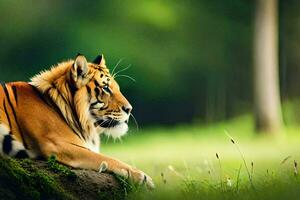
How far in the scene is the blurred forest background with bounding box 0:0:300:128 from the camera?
18984 mm

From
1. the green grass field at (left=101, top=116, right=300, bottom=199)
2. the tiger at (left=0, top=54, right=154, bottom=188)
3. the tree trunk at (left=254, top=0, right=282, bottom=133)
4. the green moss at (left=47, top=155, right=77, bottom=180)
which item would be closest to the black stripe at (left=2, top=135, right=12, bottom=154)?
the tiger at (left=0, top=54, right=154, bottom=188)

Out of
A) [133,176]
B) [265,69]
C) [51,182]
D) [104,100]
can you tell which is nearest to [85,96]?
[104,100]

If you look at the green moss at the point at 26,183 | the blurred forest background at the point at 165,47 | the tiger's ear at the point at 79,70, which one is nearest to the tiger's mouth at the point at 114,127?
the tiger's ear at the point at 79,70

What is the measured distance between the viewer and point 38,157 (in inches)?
242

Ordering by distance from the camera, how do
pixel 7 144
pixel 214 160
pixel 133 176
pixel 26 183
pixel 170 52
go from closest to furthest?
pixel 26 183 < pixel 133 176 < pixel 7 144 < pixel 214 160 < pixel 170 52

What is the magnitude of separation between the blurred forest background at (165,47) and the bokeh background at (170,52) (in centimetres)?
2

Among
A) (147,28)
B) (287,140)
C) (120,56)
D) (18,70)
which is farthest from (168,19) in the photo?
(287,140)

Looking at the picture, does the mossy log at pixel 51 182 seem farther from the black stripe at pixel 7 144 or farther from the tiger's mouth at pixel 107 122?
the tiger's mouth at pixel 107 122

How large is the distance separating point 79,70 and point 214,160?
679 cm

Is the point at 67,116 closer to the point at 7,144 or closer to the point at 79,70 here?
the point at 79,70

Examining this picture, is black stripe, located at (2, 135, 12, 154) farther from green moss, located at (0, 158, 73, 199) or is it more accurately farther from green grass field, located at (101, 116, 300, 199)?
green grass field, located at (101, 116, 300, 199)

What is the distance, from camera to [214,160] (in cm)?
1309

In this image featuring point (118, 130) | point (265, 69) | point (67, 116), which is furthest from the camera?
point (265, 69)

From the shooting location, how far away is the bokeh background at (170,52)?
728 inches
